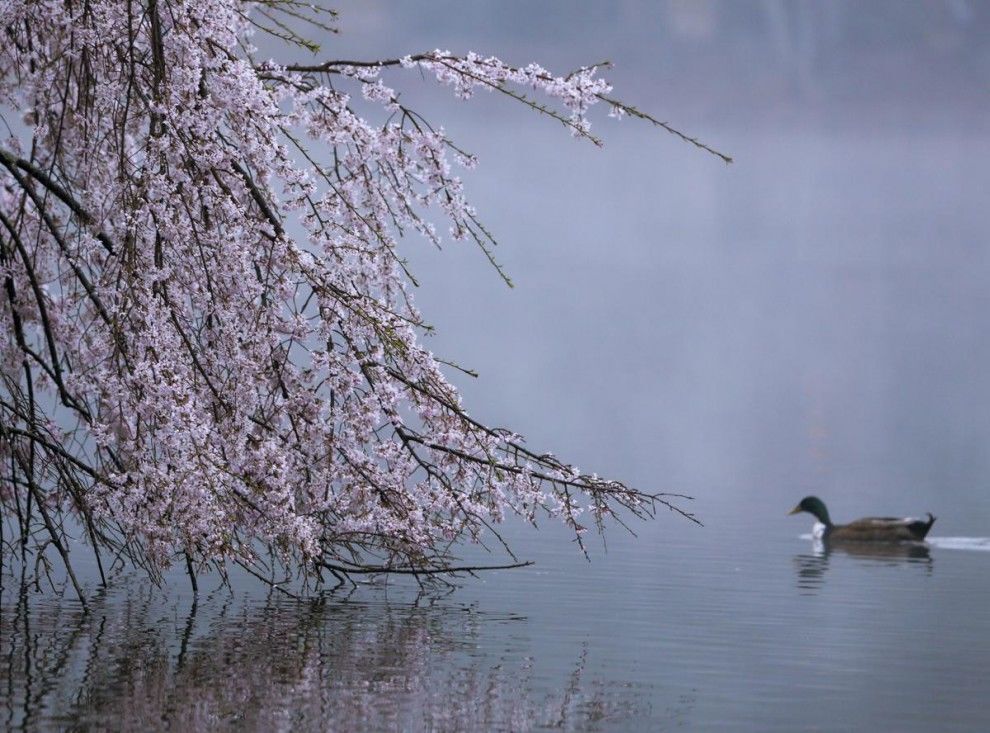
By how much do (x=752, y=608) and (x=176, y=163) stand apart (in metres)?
6.94

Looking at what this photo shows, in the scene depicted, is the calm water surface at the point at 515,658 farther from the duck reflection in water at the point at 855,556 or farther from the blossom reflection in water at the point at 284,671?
the duck reflection in water at the point at 855,556

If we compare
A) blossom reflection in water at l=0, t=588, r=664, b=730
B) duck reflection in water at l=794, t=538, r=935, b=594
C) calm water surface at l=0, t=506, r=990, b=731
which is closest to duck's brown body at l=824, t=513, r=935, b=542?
duck reflection in water at l=794, t=538, r=935, b=594

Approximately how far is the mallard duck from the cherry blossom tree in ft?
36.3

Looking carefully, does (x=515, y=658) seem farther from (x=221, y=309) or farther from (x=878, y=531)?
(x=878, y=531)

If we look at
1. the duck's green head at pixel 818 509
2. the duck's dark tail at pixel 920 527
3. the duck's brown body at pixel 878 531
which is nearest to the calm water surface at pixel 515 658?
the duck's dark tail at pixel 920 527

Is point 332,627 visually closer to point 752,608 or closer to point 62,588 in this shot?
point 62,588

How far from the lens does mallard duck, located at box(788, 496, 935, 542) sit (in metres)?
24.1

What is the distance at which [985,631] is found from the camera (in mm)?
14664

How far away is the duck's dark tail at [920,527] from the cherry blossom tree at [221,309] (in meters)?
11.0

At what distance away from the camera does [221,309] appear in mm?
11812

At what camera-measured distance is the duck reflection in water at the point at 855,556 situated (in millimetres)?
19388

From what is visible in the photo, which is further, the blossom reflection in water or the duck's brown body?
the duck's brown body

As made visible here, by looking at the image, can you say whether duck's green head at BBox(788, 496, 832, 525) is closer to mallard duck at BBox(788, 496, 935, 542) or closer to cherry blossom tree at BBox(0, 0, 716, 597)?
mallard duck at BBox(788, 496, 935, 542)

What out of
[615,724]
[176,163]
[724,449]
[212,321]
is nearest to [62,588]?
[212,321]
